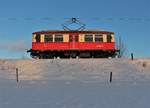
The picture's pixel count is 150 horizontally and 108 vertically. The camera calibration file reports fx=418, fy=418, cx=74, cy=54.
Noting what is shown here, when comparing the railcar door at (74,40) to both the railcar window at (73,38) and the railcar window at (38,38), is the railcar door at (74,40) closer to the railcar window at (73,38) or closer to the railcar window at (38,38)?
the railcar window at (73,38)

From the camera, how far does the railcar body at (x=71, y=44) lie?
1481 inches

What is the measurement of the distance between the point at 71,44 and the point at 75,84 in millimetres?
17092

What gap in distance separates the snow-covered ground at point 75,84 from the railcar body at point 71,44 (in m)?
6.90

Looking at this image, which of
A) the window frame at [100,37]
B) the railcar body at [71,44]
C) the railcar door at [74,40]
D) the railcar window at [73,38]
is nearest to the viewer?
the railcar body at [71,44]

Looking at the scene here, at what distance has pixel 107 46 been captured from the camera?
38.0 metres

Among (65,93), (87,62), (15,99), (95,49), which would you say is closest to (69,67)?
(87,62)

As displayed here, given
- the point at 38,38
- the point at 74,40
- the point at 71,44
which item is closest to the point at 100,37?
the point at 74,40

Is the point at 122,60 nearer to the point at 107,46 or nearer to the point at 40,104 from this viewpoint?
the point at 107,46

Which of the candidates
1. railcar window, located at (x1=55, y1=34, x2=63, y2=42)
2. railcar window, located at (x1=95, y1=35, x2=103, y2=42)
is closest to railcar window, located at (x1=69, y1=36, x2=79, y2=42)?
railcar window, located at (x1=55, y1=34, x2=63, y2=42)

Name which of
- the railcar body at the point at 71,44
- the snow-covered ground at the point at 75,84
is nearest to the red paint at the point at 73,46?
the railcar body at the point at 71,44

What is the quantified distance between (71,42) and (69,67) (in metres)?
9.27

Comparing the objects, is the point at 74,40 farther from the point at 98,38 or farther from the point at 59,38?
the point at 98,38

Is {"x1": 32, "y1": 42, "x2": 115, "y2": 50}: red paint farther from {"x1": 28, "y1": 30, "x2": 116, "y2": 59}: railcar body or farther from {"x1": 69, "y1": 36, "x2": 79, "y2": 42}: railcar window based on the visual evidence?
{"x1": 69, "y1": 36, "x2": 79, "y2": 42}: railcar window

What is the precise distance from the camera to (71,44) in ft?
124
